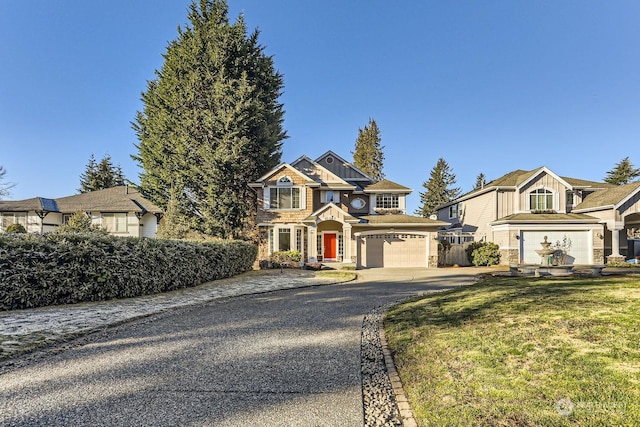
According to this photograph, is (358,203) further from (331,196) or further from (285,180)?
(285,180)

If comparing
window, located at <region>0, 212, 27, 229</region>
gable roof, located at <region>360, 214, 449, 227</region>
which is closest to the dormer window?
gable roof, located at <region>360, 214, 449, 227</region>

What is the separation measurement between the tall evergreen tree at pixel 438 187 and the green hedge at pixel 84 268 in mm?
45740

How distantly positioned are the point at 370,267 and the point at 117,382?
18539 mm

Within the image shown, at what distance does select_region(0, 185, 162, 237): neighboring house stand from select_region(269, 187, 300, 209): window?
12344mm

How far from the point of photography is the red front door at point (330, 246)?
2367cm

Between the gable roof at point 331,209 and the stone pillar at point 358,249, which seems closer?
the stone pillar at point 358,249

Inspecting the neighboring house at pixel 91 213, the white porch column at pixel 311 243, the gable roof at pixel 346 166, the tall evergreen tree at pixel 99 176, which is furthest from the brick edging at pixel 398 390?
the tall evergreen tree at pixel 99 176

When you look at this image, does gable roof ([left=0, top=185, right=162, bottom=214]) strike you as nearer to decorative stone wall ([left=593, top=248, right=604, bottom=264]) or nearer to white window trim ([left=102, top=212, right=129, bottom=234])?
white window trim ([left=102, top=212, right=129, bottom=234])

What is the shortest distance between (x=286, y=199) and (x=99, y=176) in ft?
129

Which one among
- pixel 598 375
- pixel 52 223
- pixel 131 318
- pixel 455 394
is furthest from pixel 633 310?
pixel 52 223

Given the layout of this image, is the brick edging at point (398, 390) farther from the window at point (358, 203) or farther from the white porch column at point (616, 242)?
the white porch column at point (616, 242)

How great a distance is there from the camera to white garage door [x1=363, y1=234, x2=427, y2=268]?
21875 mm

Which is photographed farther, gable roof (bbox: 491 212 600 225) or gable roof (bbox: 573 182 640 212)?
gable roof (bbox: 491 212 600 225)

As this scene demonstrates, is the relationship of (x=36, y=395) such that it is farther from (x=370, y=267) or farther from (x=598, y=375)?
(x=370, y=267)
